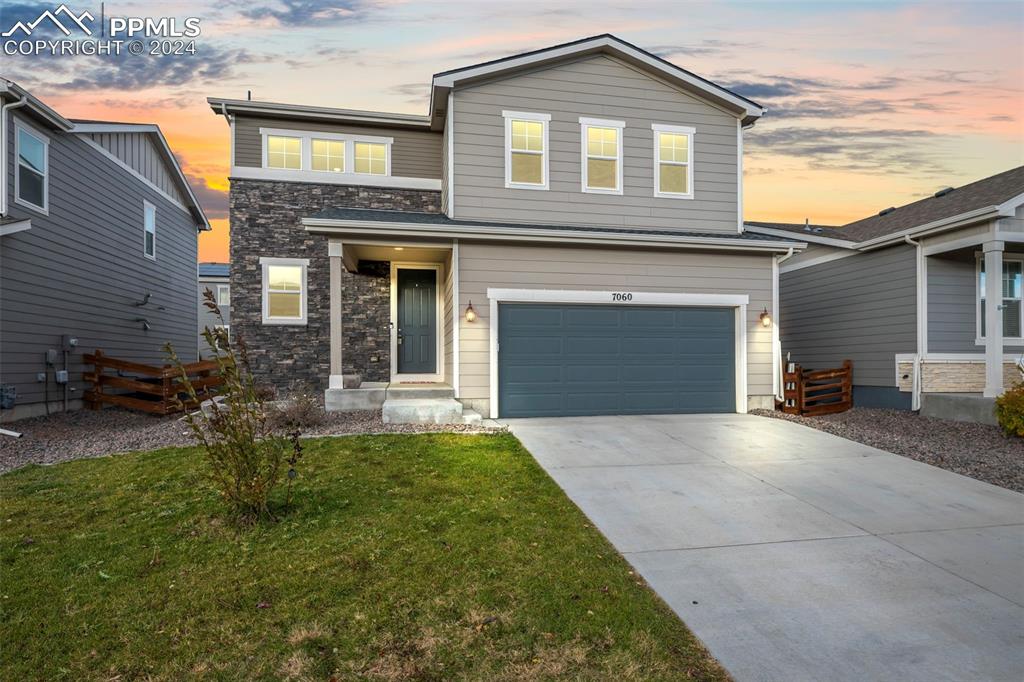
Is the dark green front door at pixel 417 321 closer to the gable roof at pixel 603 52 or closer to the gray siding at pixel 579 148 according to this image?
the gray siding at pixel 579 148

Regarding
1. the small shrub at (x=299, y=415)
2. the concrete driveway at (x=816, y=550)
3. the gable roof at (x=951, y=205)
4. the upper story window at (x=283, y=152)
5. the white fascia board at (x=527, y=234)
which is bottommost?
the concrete driveway at (x=816, y=550)

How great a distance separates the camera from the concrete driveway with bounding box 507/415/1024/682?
2998mm

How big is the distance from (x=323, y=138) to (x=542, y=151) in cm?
568

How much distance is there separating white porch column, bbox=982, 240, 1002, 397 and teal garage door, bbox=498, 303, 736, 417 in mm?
4672

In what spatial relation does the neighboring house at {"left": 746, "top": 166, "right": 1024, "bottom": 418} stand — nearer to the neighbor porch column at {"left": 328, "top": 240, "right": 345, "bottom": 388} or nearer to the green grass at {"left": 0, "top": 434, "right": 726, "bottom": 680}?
the neighbor porch column at {"left": 328, "top": 240, "right": 345, "bottom": 388}

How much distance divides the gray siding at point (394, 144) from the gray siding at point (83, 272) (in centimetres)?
324

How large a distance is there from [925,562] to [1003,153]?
14.9 m

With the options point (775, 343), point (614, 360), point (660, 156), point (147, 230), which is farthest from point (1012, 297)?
point (147, 230)

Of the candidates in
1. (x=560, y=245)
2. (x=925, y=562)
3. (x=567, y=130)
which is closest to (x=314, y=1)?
(x=567, y=130)

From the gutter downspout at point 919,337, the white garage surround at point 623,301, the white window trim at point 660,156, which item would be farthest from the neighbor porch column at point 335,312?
the gutter downspout at point 919,337

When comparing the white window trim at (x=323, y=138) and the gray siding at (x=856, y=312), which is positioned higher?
the white window trim at (x=323, y=138)

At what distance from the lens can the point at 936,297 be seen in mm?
11688

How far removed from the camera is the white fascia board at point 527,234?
938cm

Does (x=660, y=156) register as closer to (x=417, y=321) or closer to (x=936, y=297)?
(x=417, y=321)
